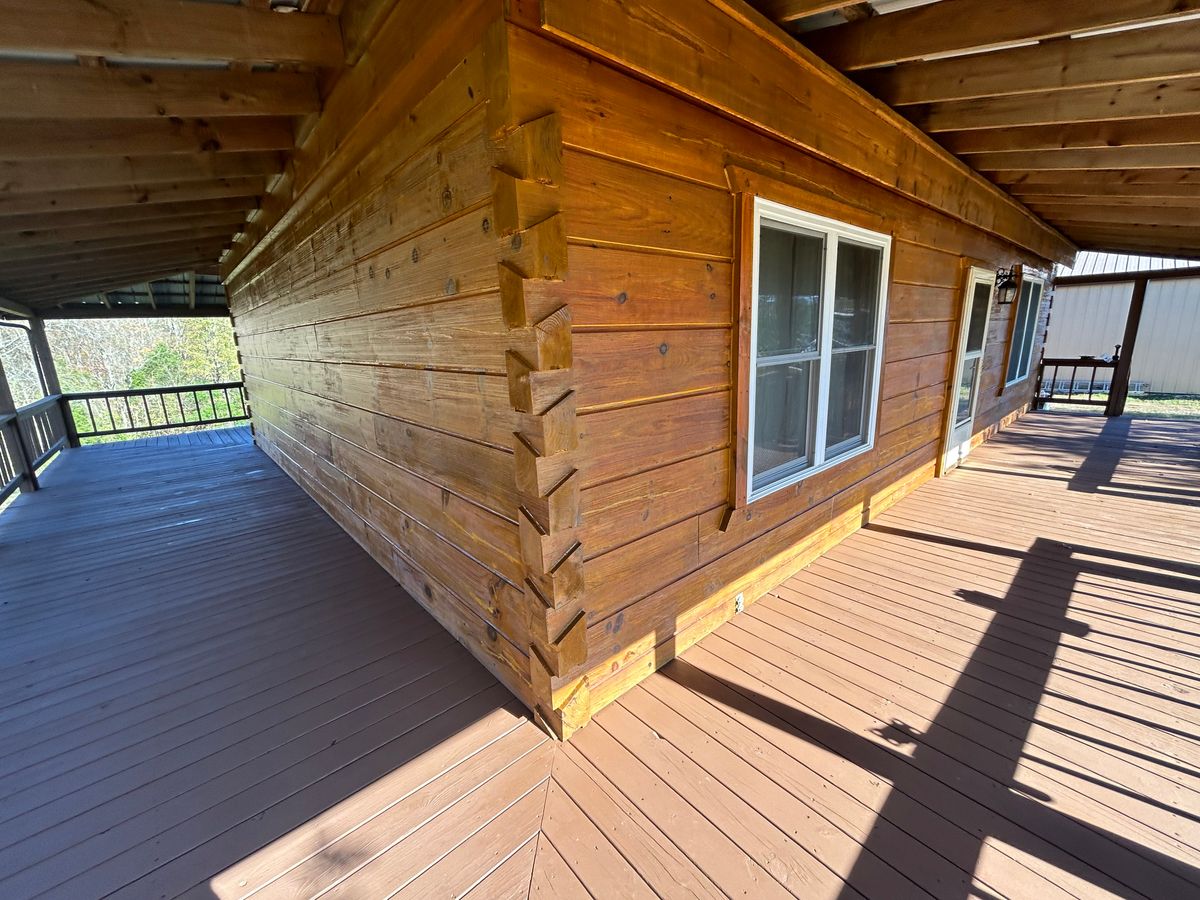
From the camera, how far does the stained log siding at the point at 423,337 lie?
150 cm

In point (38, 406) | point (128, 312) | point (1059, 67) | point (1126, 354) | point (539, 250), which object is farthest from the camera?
point (128, 312)

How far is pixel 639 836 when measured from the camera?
4.31ft

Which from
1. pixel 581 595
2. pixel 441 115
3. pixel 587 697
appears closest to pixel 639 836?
pixel 587 697

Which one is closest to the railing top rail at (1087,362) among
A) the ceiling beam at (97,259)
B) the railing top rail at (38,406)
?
the ceiling beam at (97,259)

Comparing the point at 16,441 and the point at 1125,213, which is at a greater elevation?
the point at 1125,213

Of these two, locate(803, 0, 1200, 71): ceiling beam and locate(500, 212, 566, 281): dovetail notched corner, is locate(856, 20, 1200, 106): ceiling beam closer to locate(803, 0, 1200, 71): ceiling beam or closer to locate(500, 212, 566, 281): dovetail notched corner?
locate(803, 0, 1200, 71): ceiling beam

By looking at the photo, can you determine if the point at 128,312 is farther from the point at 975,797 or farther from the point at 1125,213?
the point at 1125,213

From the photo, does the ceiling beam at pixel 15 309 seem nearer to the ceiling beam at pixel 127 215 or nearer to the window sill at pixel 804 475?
the ceiling beam at pixel 127 215

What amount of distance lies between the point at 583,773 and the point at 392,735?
711 millimetres

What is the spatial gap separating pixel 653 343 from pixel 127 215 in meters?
4.58

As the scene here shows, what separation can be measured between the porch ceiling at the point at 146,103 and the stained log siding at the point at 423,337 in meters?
0.25

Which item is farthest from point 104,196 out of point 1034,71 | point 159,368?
point 159,368

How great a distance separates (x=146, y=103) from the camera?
1.96 metres

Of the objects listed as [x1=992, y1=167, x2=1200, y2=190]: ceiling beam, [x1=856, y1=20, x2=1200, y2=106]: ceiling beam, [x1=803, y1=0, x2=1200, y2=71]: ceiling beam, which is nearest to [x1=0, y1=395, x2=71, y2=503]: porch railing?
[x1=803, y1=0, x2=1200, y2=71]: ceiling beam
